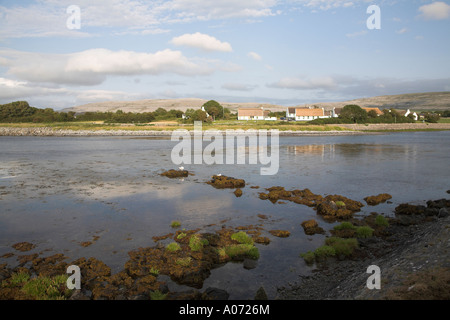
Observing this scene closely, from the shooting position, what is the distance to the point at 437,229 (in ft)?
37.7

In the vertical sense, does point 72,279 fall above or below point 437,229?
below

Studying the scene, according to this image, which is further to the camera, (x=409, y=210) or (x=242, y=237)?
(x=409, y=210)

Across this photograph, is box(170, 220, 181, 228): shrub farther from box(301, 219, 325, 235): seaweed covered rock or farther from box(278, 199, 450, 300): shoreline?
box(278, 199, 450, 300): shoreline

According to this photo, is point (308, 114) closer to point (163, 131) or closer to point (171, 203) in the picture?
point (163, 131)

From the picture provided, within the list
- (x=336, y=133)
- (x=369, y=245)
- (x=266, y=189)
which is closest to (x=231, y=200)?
(x=266, y=189)

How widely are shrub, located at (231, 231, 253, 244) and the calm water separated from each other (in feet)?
2.36

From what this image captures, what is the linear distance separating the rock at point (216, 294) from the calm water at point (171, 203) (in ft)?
1.20

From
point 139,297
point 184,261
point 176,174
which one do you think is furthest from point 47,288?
point 176,174

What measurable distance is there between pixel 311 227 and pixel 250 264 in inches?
187

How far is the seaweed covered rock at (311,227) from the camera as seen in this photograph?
1473cm

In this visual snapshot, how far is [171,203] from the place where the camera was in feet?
66.4

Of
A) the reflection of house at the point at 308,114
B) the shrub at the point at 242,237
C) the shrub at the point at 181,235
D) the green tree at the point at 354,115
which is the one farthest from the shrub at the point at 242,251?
the reflection of house at the point at 308,114
